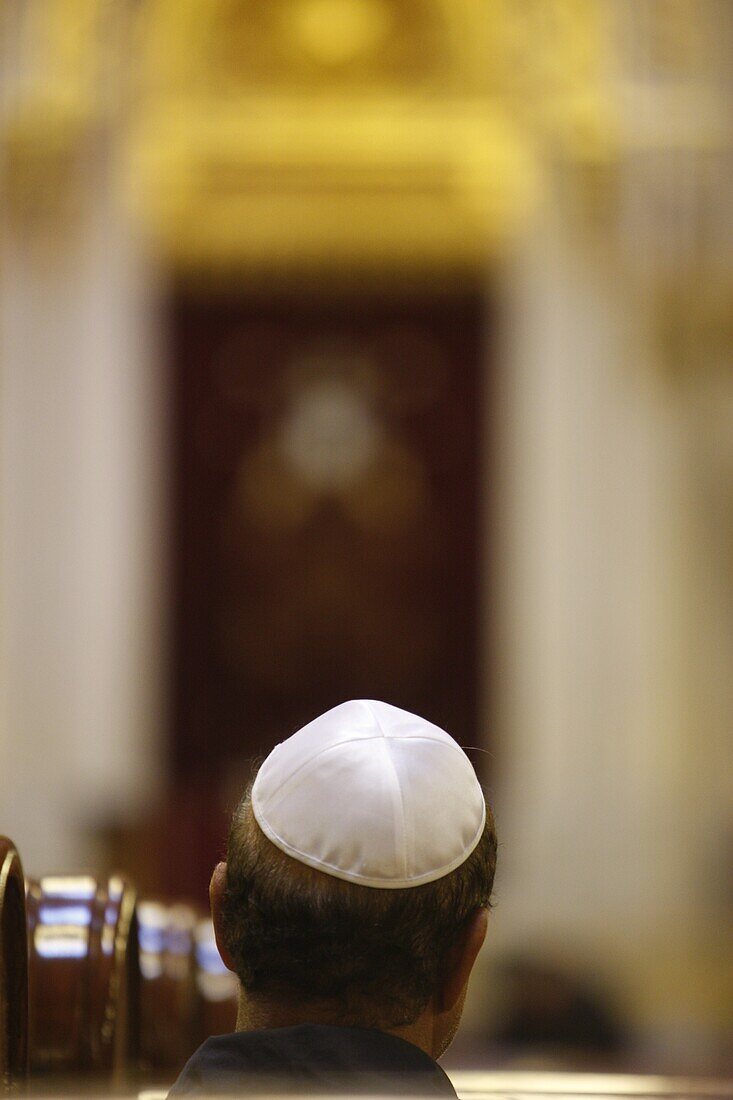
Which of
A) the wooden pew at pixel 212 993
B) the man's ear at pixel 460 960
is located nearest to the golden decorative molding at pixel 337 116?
the wooden pew at pixel 212 993

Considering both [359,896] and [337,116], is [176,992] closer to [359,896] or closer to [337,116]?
[359,896]

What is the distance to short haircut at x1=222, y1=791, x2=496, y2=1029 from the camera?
Result: 3.78 feet

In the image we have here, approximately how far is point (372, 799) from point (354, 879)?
0.08 m

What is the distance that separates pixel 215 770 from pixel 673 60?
13.2ft

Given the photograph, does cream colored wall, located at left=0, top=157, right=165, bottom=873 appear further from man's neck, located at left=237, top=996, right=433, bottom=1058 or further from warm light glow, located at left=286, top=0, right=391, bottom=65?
man's neck, located at left=237, top=996, right=433, bottom=1058

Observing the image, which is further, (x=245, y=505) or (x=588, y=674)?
(x=245, y=505)

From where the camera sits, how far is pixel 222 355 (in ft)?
25.0

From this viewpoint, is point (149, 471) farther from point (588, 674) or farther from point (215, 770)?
point (588, 674)

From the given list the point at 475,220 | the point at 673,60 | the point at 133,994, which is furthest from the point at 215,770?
the point at 133,994

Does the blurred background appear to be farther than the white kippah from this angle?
Yes

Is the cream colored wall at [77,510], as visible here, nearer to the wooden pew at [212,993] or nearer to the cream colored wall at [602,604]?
the cream colored wall at [602,604]

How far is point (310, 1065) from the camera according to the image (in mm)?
1106

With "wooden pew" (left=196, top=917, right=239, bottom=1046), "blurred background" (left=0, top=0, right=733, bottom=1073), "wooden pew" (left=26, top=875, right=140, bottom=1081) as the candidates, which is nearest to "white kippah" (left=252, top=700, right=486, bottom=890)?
"wooden pew" (left=26, top=875, right=140, bottom=1081)

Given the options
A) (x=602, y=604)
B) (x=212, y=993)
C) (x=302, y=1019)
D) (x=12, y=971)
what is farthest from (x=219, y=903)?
(x=602, y=604)
